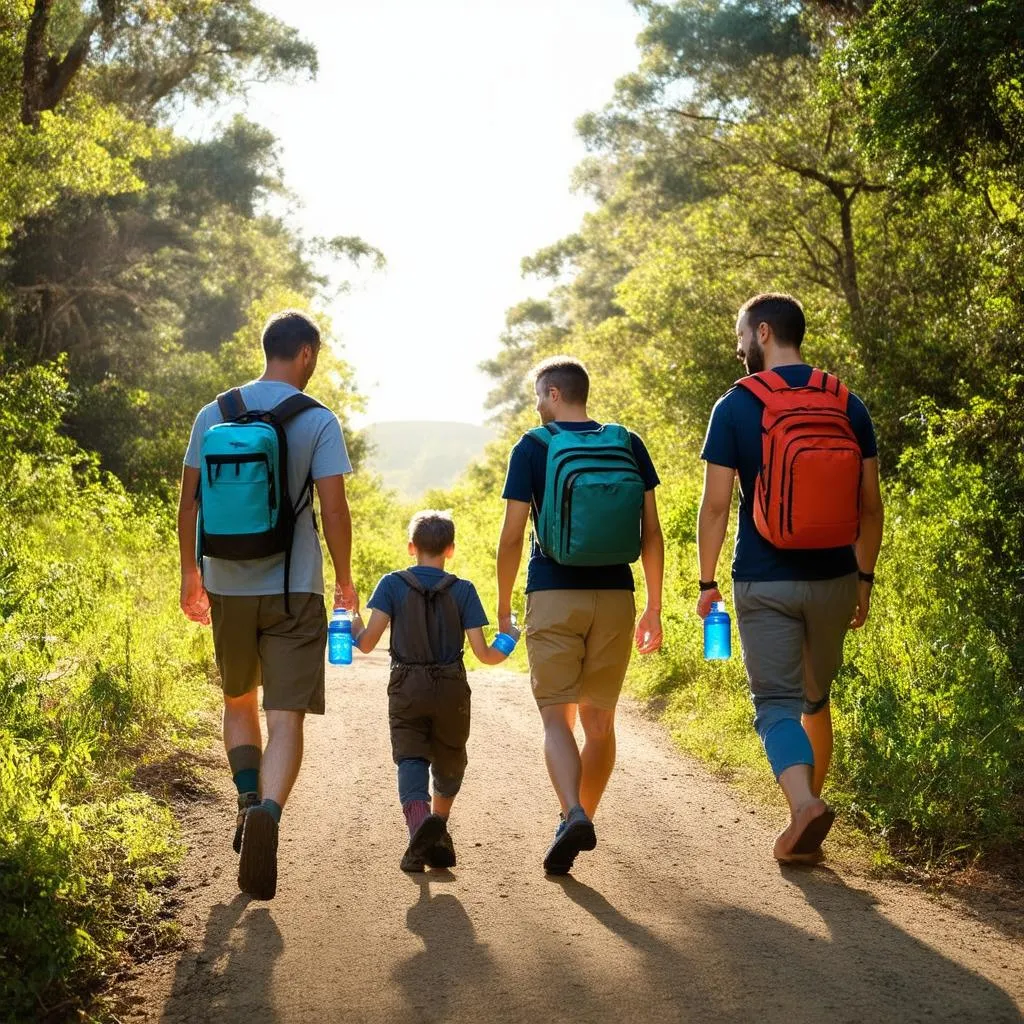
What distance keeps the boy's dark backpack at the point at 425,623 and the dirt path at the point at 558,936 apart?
2.92 feet

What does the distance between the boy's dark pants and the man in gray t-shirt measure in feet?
1.54

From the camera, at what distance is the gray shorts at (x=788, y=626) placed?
502 cm

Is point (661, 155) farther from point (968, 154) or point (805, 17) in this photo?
point (968, 154)

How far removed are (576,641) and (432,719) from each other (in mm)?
765

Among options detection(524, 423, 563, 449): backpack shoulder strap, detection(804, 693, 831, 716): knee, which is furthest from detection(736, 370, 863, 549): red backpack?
detection(524, 423, 563, 449): backpack shoulder strap

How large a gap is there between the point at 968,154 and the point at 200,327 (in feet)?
131

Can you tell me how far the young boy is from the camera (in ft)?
17.6

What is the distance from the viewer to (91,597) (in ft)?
31.7

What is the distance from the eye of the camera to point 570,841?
16.1 feet

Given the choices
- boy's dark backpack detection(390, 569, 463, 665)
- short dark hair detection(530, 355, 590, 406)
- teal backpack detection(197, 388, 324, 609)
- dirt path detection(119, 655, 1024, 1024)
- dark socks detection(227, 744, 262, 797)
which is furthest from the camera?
boy's dark backpack detection(390, 569, 463, 665)

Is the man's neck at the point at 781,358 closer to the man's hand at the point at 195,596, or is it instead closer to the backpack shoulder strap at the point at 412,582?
the backpack shoulder strap at the point at 412,582

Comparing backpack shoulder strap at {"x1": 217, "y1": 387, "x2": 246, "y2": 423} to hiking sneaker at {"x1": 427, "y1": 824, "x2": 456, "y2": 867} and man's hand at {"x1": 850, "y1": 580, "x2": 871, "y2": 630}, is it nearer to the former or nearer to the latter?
hiking sneaker at {"x1": 427, "y1": 824, "x2": 456, "y2": 867}

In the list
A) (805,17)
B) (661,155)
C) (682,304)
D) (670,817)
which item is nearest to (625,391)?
(661,155)

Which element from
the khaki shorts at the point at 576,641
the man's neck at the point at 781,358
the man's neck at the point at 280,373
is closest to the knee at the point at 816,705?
the khaki shorts at the point at 576,641
